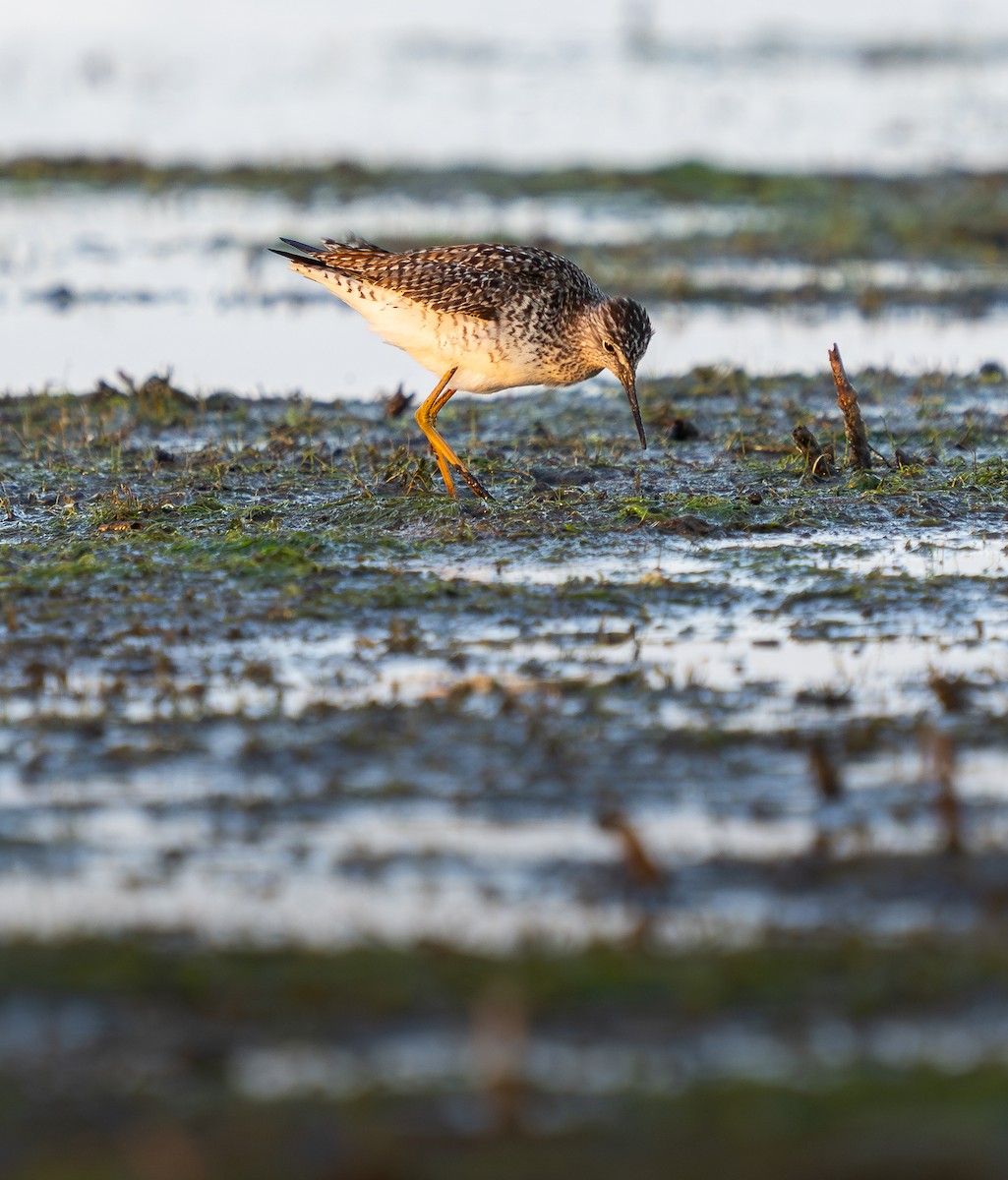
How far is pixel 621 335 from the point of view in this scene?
991 cm

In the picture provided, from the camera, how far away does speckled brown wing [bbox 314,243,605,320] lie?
9.66 metres

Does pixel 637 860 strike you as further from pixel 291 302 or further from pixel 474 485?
pixel 291 302

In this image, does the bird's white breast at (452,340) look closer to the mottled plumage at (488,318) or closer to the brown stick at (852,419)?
the mottled plumage at (488,318)

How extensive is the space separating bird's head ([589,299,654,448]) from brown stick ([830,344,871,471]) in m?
1.04

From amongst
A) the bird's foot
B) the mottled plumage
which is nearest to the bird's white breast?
the mottled plumage

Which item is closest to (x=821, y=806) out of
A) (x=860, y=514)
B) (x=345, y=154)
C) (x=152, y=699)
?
(x=152, y=699)

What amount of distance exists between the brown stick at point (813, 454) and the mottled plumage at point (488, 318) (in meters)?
0.87

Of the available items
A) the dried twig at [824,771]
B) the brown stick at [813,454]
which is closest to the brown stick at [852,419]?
the brown stick at [813,454]

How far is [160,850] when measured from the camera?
16.7 ft

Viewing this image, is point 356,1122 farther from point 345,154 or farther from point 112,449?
point 345,154

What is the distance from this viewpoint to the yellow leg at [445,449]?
31.4ft

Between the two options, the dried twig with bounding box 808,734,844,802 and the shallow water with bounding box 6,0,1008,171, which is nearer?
the dried twig with bounding box 808,734,844,802

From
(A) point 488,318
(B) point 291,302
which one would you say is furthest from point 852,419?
(B) point 291,302

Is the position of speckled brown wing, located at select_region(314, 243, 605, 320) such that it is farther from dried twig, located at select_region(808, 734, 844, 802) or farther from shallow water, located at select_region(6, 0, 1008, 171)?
shallow water, located at select_region(6, 0, 1008, 171)
